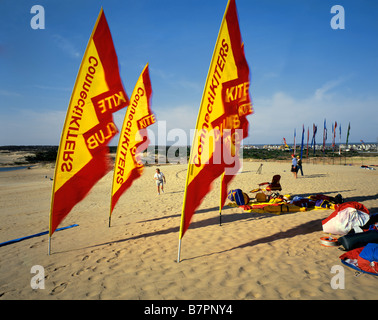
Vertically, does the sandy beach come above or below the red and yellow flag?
below

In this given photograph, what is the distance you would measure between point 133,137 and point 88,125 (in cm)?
196

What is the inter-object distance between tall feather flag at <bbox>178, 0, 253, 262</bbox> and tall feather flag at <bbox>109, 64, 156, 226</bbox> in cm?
317

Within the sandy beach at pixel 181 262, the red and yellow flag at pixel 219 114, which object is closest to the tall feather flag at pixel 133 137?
the sandy beach at pixel 181 262

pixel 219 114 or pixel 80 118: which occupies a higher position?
pixel 219 114

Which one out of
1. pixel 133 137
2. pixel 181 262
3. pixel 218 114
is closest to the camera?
pixel 218 114

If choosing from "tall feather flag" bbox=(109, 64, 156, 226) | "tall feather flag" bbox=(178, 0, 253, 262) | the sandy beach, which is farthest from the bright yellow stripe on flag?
"tall feather flag" bbox=(178, 0, 253, 262)

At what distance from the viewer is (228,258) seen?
4738 mm

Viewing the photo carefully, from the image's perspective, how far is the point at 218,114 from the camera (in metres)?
4.45

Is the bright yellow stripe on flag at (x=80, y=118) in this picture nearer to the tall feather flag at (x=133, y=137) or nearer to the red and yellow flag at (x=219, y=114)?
the tall feather flag at (x=133, y=137)

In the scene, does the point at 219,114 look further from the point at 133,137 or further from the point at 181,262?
the point at 133,137

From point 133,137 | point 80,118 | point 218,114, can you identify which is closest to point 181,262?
point 218,114

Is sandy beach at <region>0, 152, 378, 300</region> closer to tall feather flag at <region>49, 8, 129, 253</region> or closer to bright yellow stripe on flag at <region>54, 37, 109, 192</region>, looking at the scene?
tall feather flag at <region>49, 8, 129, 253</region>

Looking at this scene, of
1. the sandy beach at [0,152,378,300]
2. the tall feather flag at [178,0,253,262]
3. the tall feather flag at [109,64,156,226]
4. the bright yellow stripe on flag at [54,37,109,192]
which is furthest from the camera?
the tall feather flag at [109,64,156,226]

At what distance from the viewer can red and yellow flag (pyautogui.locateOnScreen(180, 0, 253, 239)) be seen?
13.8ft
